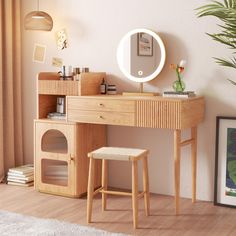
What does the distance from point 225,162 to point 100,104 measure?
1084mm

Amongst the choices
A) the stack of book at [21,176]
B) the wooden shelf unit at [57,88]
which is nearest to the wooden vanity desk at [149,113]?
the wooden shelf unit at [57,88]

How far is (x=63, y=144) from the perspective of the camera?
12.4 feet

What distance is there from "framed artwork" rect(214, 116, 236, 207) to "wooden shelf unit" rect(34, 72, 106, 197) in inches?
41.3

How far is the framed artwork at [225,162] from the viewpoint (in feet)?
11.4

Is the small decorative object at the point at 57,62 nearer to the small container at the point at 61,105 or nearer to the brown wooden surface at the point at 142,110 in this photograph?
the small container at the point at 61,105

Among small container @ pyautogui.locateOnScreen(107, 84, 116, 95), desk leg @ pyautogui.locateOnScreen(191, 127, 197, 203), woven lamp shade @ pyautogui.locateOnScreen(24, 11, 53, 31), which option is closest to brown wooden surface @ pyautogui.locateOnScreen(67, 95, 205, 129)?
desk leg @ pyautogui.locateOnScreen(191, 127, 197, 203)

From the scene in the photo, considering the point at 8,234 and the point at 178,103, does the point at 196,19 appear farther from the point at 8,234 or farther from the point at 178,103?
the point at 8,234

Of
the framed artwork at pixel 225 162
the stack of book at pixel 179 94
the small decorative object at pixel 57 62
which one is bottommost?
the framed artwork at pixel 225 162

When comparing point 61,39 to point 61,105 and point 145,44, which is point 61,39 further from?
point 145,44

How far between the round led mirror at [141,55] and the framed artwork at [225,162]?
684 mm

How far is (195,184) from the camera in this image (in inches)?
142

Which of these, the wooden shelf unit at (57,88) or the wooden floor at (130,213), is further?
the wooden shelf unit at (57,88)

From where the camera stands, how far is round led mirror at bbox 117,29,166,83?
12.1 feet

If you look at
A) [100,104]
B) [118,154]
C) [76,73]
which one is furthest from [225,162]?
[76,73]
